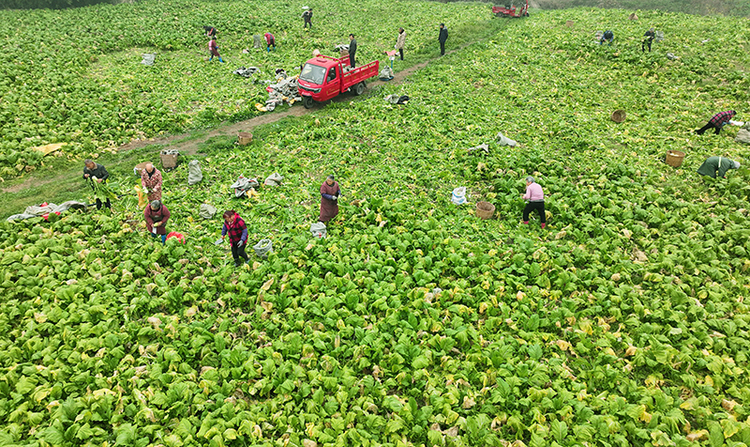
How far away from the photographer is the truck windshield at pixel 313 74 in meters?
20.3

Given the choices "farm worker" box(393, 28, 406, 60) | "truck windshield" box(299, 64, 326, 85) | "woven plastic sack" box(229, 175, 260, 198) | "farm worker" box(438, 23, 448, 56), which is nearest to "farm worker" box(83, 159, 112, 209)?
"woven plastic sack" box(229, 175, 260, 198)

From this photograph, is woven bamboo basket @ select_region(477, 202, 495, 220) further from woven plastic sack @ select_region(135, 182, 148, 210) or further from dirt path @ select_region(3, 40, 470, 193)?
dirt path @ select_region(3, 40, 470, 193)

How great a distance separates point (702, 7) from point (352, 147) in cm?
6547

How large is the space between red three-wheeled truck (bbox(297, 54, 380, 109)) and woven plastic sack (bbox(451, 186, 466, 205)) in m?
10.6

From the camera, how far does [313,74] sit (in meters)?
20.5

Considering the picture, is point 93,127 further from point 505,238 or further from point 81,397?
point 505,238

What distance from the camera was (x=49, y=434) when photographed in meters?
6.13

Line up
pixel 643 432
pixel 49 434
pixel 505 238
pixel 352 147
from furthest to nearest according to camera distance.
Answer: pixel 352 147 → pixel 505 238 → pixel 643 432 → pixel 49 434

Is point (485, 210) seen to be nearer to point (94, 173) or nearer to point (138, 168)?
point (138, 168)

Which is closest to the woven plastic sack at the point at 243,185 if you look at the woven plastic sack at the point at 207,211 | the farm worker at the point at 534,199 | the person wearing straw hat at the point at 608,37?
the woven plastic sack at the point at 207,211

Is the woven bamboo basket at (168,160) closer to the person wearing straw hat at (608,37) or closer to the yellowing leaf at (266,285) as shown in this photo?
the yellowing leaf at (266,285)

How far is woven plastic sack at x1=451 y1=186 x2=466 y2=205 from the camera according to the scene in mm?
13164

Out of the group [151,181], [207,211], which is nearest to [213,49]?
[151,181]

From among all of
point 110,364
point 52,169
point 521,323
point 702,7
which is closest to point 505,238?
point 521,323
